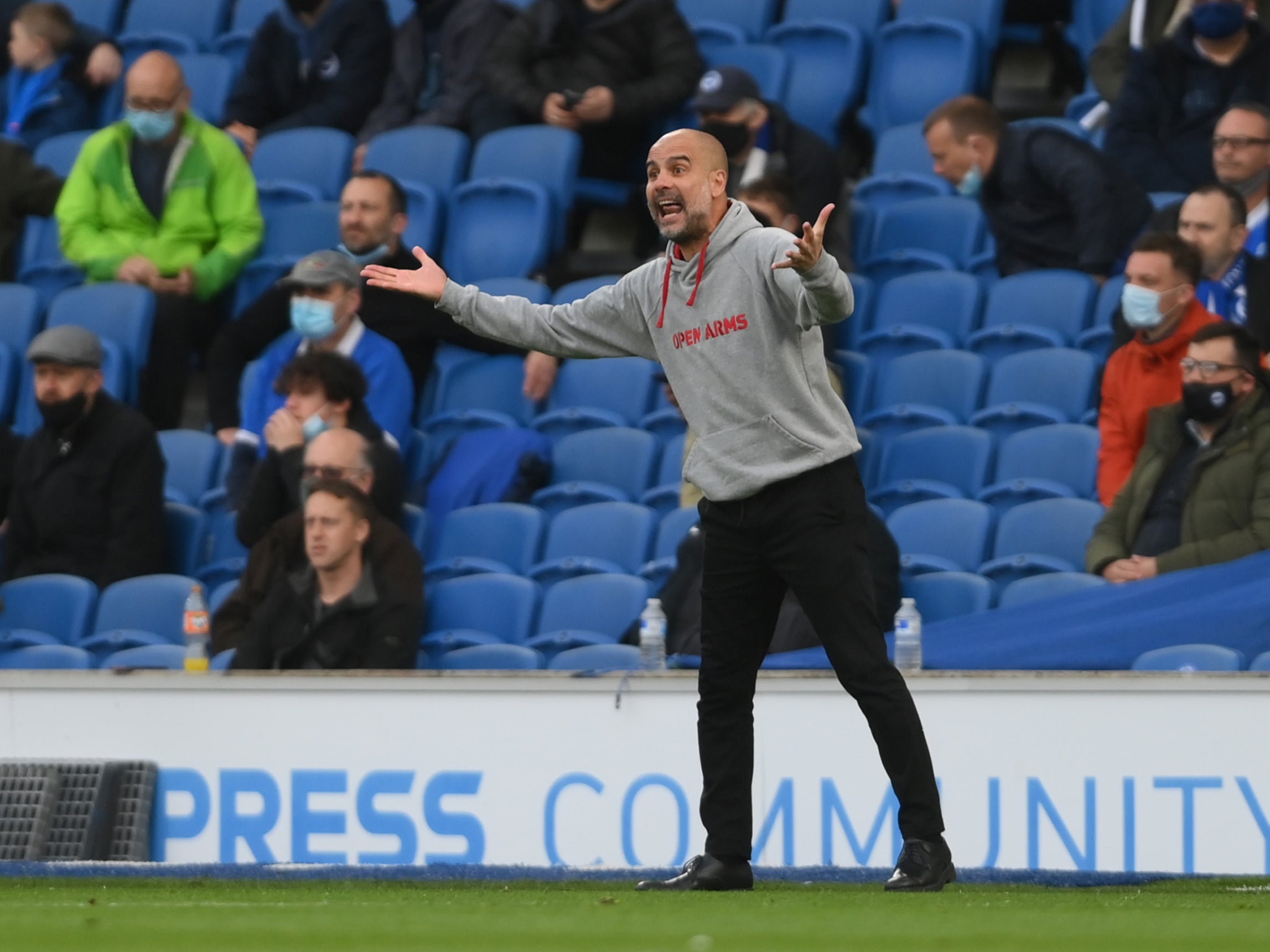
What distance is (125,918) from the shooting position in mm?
4211

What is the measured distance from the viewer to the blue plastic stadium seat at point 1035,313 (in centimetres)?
850

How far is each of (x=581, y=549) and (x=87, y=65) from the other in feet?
16.6

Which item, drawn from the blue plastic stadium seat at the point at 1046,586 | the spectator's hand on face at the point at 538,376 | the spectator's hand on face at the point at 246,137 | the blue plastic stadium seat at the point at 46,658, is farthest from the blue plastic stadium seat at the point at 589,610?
the spectator's hand on face at the point at 246,137

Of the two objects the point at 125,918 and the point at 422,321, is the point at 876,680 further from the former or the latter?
the point at 422,321

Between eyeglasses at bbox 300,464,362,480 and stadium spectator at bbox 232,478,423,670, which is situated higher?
eyeglasses at bbox 300,464,362,480

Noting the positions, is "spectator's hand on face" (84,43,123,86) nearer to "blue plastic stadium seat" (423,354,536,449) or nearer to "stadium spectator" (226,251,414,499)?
"stadium spectator" (226,251,414,499)

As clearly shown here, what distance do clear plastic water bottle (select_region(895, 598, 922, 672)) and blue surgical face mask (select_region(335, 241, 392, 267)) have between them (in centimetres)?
326

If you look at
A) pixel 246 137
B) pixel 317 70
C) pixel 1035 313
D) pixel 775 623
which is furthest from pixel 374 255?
pixel 775 623

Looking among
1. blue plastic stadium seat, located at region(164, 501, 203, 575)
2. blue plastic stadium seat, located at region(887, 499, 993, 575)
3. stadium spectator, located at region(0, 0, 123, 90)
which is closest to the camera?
blue plastic stadium seat, located at region(887, 499, 993, 575)

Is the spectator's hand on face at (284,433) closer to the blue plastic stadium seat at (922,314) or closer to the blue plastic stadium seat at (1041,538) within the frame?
the blue plastic stadium seat at (922,314)

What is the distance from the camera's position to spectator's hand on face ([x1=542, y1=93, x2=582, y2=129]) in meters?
9.87

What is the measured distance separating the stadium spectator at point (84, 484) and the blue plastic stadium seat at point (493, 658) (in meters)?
1.51

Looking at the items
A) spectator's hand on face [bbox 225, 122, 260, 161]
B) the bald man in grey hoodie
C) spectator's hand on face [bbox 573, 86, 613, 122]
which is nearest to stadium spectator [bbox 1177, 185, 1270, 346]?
spectator's hand on face [bbox 573, 86, 613, 122]

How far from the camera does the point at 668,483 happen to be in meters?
8.28
